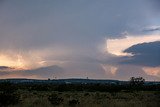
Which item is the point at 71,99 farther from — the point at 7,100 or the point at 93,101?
the point at 7,100

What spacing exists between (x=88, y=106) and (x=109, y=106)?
5.04 feet

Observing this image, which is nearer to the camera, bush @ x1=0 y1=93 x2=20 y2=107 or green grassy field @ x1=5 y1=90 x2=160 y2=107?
bush @ x1=0 y1=93 x2=20 y2=107

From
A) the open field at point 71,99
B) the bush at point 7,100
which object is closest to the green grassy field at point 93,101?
→ the open field at point 71,99

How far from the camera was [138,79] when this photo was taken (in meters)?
160

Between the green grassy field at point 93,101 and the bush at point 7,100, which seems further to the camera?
the green grassy field at point 93,101

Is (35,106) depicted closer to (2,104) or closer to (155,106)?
(2,104)

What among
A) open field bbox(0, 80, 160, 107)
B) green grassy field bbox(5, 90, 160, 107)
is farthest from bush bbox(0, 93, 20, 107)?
green grassy field bbox(5, 90, 160, 107)

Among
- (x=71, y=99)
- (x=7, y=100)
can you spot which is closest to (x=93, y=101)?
(x=71, y=99)

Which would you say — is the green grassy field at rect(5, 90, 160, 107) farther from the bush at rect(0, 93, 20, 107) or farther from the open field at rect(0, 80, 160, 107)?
the bush at rect(0, 93, 20, 107)

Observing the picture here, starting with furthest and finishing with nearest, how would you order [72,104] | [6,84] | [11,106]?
[6,84]
[72,104]
[11,106]

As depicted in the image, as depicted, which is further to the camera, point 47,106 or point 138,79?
point 138,79

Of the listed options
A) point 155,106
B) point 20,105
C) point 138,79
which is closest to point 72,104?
point 20,105

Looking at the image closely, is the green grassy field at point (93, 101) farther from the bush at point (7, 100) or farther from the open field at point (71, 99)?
the bush at point (7, 100)

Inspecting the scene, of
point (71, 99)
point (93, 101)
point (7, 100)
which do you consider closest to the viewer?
point (7, 100)
